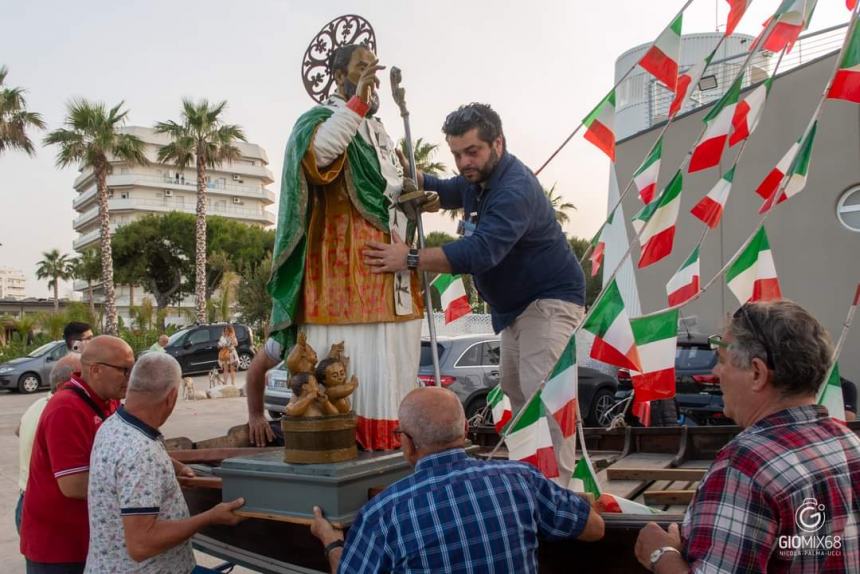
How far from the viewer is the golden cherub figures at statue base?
2.66m

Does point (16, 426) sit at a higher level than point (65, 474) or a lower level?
lower

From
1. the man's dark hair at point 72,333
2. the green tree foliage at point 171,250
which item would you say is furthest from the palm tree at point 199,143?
the man's dark hair at point 72,333

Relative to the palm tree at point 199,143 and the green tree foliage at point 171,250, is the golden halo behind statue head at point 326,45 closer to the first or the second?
the palm tree at point 199,143

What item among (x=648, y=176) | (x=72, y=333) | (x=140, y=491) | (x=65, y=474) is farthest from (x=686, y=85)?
(x=72, y=333)

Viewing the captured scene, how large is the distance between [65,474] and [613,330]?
217cm

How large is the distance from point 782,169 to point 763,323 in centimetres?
250

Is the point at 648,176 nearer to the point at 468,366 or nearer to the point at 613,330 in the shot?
the point at 613,330

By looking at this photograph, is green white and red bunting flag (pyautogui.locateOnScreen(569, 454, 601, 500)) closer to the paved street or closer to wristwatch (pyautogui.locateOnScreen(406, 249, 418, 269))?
wristwatch (pyautogui.locateOnScreen(406, 249, 418, 269))

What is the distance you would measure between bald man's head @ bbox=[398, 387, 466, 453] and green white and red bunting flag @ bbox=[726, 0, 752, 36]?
3327mm

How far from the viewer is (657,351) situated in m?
3.12

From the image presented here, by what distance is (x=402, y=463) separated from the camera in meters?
2.80

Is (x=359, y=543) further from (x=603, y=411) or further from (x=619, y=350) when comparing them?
(x=603, y=411)

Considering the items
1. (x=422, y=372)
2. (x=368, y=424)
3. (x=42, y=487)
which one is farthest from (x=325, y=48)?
(x=422, y=372)

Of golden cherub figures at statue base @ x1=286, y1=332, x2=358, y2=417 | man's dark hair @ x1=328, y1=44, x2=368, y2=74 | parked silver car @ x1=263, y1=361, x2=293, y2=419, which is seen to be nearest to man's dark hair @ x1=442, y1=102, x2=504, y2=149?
man's dark hair @ x1=328, y1=44, x2=368, y2=74
